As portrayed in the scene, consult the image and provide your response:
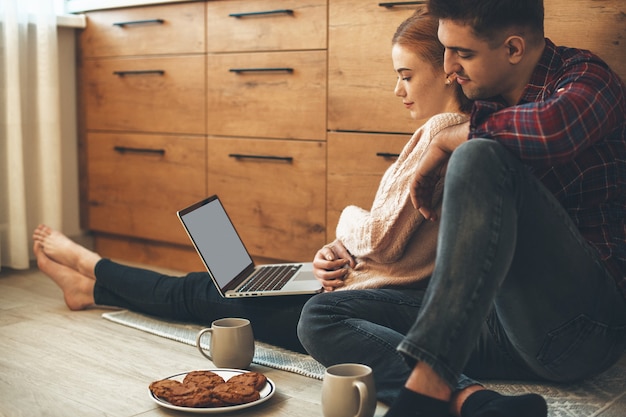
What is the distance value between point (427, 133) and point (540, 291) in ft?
1.25

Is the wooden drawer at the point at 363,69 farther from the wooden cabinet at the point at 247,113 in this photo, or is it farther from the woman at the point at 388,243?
the woman at the point at 388,243

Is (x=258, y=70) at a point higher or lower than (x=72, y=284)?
higher

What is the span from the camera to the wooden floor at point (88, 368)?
1.44m

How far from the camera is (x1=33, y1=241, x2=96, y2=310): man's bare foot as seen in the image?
82.9 inches

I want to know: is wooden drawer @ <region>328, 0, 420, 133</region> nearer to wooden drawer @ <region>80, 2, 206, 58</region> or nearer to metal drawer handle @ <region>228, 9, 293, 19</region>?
metal drawer handle @ <region>228, 9, 293, 19</region>

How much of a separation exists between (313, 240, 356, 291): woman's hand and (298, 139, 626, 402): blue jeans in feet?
0.26

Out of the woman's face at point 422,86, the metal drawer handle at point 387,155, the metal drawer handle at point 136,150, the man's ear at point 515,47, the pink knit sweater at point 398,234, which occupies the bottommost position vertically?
the pink knit sweater at point 398,234

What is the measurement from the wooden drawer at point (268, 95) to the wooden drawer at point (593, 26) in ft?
2.18

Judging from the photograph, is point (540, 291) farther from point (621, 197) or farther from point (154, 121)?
A: point (154, 121)

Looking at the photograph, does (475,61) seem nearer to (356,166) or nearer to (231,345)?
(231,345)

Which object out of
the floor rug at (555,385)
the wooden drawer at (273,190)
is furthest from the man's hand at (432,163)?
the wooden drawer at (273,190)

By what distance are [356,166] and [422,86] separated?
2.00ft

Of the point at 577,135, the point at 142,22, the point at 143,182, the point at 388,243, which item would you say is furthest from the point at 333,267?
the point at 142,22

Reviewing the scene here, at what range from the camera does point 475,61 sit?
135 centimetres
